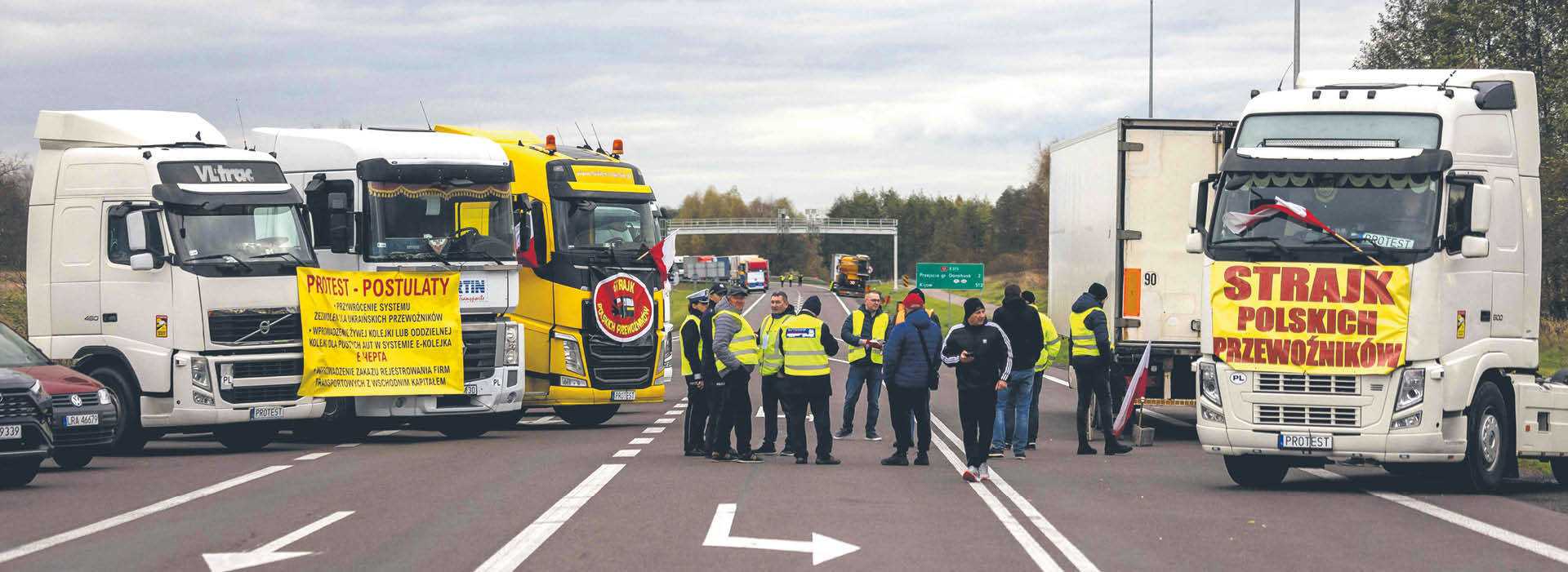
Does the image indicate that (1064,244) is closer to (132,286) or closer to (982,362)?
(982,362)

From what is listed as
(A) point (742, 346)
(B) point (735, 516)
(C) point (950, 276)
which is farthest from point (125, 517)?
(C) point (950, 276)

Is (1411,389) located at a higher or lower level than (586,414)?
higher

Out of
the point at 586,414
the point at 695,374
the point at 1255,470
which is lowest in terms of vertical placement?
the point at 586,414

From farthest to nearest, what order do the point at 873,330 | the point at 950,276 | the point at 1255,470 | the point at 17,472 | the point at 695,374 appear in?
the point at 950,276, the point at 873,330, the point at 695,374, the point at 1255,470, the point at 17,472

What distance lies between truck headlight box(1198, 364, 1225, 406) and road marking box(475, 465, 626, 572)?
538cm

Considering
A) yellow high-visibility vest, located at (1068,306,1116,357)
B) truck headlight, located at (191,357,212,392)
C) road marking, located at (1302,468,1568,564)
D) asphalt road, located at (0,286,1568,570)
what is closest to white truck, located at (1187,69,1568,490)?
A: road marking, located at (1302,468,1568,564)

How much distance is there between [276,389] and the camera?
19.5 meters

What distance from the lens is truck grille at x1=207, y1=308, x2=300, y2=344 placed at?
1884 centimetres

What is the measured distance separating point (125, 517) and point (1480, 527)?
9853mm

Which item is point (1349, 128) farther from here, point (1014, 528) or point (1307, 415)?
point (1014, 528)

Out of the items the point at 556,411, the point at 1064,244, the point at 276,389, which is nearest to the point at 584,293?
the point at 556,411

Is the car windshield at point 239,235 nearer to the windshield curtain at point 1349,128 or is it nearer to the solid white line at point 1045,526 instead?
the solid white line at point 1045,526

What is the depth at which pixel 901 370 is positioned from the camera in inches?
672

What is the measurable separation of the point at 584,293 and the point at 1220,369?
416 inches
